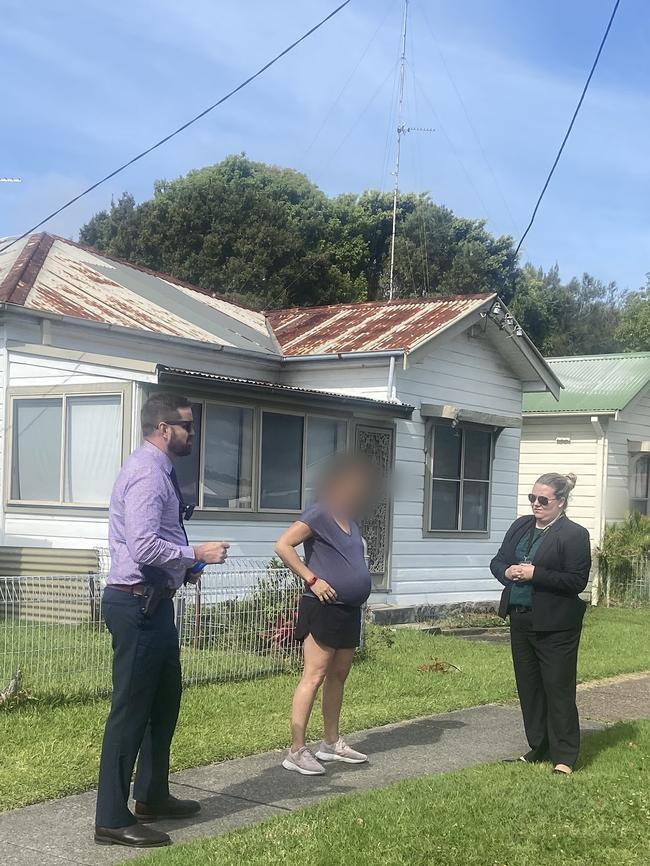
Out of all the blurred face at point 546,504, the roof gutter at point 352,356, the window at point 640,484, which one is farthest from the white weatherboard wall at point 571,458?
the blurred face at point 546,504

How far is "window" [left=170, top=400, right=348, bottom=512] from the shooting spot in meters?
12.6

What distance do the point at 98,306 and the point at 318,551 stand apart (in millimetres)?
8338

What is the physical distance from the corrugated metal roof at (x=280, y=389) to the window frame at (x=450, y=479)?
40.2 inches

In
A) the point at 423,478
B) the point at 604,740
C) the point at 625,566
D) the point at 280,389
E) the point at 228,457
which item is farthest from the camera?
the point at 625,566

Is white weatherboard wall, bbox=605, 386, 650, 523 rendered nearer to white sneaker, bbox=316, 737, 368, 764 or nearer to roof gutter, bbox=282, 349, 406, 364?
roof gutter, bbox=282, 349, 406, 364

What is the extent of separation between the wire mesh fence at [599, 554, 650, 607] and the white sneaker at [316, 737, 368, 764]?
514 inches

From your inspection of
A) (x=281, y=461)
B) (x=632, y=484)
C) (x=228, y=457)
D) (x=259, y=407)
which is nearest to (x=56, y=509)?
(x=228, y=457)

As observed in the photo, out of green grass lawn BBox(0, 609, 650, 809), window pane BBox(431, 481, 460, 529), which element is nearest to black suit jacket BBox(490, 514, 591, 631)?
green grass lawn BBox(0, 609, 650, 809)

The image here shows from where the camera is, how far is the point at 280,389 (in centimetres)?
1289

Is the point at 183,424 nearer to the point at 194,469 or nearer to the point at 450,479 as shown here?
the point at 194,469

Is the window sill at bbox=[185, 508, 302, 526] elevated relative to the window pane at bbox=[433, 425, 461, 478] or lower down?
lower down

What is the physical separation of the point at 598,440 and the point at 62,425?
35.7 feet

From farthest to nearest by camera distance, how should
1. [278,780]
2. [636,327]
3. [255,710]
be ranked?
[636,327], [255,710], [278,780]

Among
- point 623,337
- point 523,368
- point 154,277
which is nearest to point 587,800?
point 523,368
